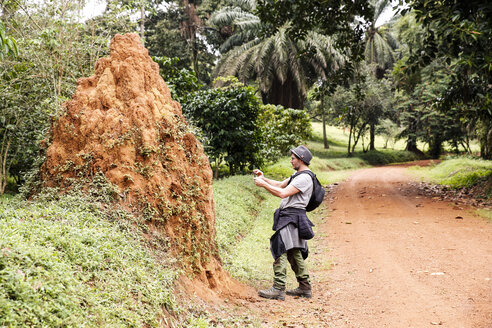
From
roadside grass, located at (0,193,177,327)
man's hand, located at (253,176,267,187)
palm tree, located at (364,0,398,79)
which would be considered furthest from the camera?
palm tree, located at (364,0,398,79)

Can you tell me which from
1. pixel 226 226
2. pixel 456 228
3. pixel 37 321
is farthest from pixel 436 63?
pixel 37 321

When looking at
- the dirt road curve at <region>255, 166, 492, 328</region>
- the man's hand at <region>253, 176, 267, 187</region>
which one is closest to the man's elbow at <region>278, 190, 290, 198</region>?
the man's hand at <region>253, 176, 267, 187</region>

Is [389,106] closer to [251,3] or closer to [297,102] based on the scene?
[297,102]

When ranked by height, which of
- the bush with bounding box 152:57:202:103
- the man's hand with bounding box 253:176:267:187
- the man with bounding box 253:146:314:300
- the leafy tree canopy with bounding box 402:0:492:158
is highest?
the leafy tree canopy with bounding box 402:0:492:158

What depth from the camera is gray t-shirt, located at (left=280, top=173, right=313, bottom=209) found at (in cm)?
534

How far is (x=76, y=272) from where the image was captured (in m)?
3.10

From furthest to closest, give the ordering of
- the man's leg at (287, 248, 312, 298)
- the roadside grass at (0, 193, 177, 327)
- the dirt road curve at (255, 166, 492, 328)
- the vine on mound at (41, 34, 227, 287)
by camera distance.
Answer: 1. the man's leg at (287, 248, 312, 298)
2. the dirt road curve at (255, 166, 492, 328)
3. the vine on mound at (41, 34, 227, 287)
4. the roadside grass at (0, 193, 177, 327)

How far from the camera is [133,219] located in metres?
4.29

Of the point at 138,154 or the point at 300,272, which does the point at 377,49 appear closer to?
the point at 300,272

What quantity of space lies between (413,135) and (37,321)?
34216 millimetres

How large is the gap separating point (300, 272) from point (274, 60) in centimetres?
2126

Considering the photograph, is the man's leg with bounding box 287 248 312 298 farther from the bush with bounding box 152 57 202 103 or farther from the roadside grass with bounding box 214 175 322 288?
the bush with bounding box 152 57 202 103

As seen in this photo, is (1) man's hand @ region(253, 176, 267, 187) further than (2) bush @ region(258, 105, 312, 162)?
No

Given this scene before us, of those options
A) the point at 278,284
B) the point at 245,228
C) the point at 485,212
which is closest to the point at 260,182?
the point at 278,284
